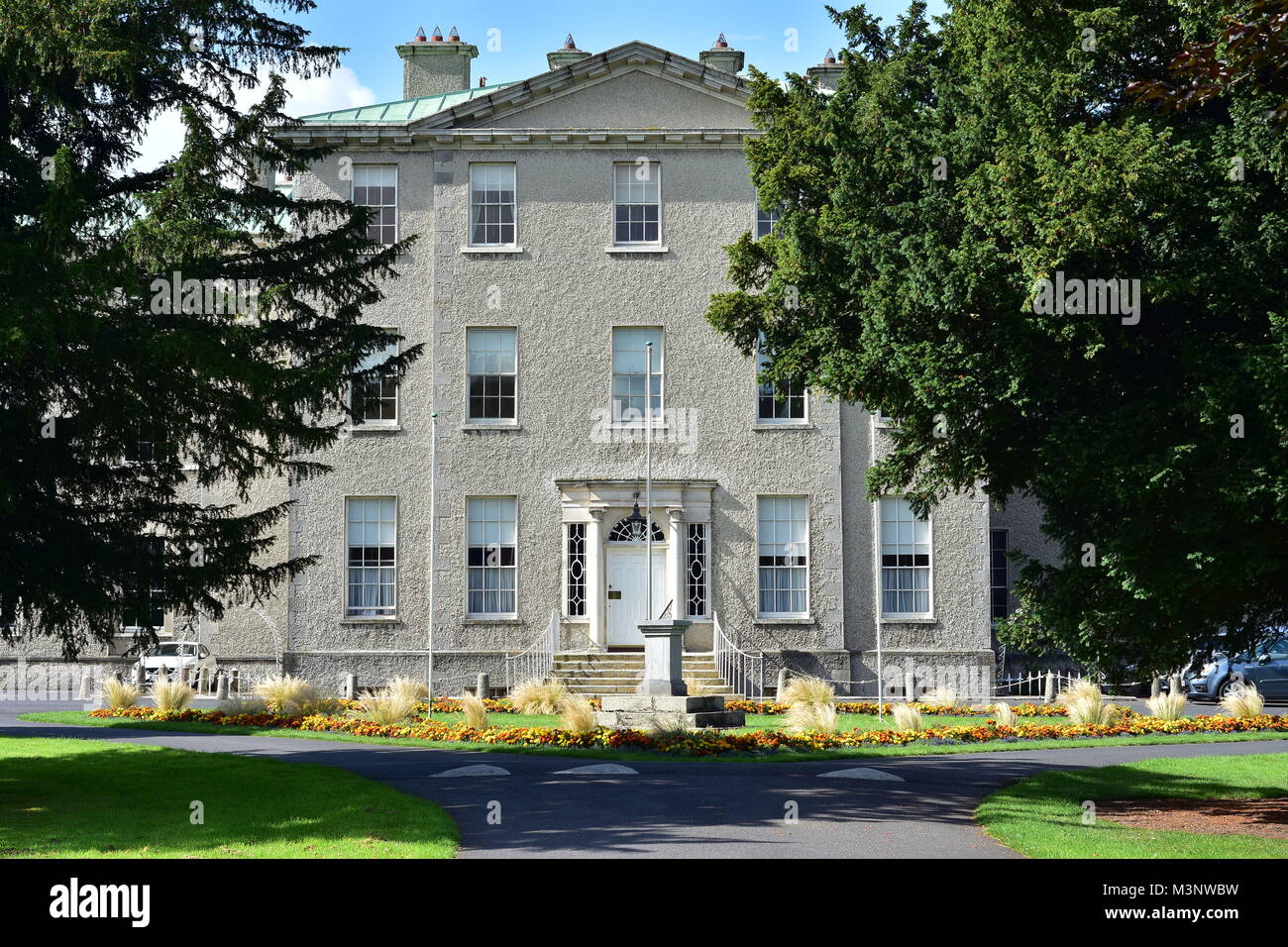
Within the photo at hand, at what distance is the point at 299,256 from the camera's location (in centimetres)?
1844

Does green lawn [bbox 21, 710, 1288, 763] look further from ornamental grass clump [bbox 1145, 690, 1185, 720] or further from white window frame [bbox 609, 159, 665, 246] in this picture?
white window frame [bbox 609, 159, 665, 246]

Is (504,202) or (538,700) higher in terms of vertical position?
(504,202)

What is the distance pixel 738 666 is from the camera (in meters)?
30.1

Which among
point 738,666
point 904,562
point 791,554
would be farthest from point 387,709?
point 904,562

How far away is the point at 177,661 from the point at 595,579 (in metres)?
11.1

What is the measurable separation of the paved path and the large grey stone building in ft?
32.0

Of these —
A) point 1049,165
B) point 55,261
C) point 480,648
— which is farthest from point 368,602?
point 1049,165

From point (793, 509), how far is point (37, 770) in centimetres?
1833

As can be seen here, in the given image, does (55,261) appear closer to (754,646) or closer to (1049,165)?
(1049,165)

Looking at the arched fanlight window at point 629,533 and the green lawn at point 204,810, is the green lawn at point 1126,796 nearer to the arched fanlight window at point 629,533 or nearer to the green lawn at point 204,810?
the green lawn at point 204,810

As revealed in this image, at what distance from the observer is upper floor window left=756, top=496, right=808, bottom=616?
3097cm

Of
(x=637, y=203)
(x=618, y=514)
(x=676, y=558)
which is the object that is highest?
(x=637, y=203)

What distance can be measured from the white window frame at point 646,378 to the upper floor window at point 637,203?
2.11 metres

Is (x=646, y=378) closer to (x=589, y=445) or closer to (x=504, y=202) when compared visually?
(x=589, y=445)
